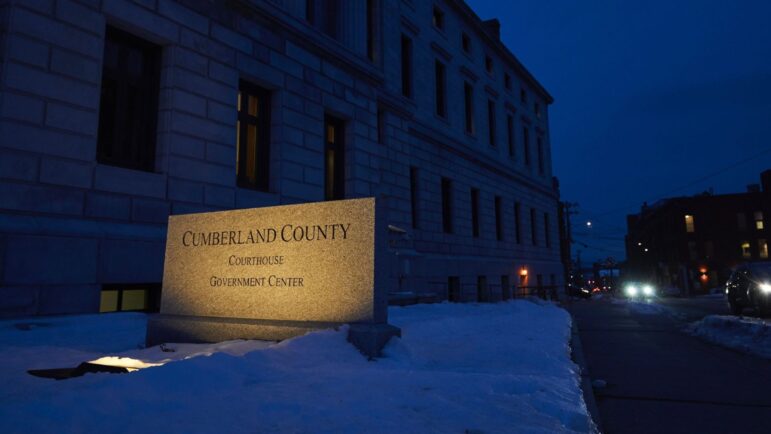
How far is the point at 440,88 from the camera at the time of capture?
920 inches

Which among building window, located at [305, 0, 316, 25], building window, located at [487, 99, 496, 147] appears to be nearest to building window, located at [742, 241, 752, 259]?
building window, located at [487, 99, 496, 147]

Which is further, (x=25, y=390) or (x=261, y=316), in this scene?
(x=261, y=316)

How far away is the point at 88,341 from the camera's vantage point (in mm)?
6441

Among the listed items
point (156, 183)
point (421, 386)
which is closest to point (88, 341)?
point (156, 183)

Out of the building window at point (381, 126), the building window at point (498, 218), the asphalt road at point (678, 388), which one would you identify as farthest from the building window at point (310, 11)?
the building window at point (498, 218)

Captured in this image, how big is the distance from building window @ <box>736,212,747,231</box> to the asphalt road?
191ft

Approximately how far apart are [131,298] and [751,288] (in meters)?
17.1

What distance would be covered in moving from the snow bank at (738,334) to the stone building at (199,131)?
7.04m

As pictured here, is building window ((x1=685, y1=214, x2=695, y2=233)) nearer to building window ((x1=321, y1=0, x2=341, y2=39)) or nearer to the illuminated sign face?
building window ((x1=321, y1=0, x2=341, y2=39))

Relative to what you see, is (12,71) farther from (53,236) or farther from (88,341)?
(88,341)

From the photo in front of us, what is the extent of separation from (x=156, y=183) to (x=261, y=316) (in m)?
4.61

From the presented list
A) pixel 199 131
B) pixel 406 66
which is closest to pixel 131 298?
pixel 199 131

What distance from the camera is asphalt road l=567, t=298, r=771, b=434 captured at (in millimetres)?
3824

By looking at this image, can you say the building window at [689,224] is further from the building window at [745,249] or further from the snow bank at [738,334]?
the snow bank at [738,334]
